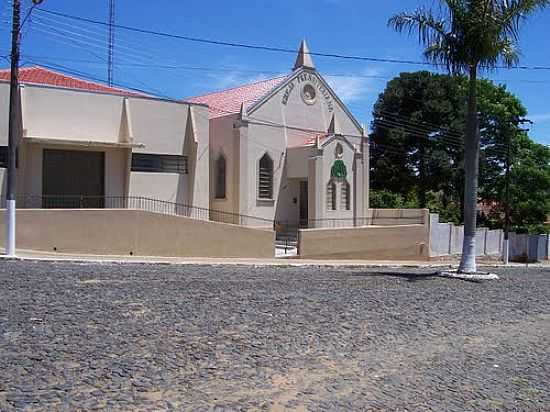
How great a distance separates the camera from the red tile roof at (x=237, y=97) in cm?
2988

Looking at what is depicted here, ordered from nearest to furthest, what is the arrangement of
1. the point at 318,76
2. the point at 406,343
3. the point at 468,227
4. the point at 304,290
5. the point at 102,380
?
1. the point at 102,380
2. the point at 406,343
3. the point at 304,290
4. the point at 468,227
5. the point at 318,76

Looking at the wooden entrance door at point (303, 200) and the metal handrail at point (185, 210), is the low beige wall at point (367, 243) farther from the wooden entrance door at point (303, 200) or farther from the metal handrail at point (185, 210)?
the wooden entrance door at point (303, 200)

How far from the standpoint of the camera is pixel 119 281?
12984 mm

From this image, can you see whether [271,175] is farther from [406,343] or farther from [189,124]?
[406,343]

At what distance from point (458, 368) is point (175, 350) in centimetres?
324

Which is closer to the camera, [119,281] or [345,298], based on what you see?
[345,298]

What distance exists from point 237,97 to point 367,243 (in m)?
9.59

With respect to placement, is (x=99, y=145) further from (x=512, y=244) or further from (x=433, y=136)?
(x=433, y=136)

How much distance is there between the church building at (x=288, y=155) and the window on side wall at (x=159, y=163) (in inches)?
138

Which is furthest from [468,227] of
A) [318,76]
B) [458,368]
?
[318,76]

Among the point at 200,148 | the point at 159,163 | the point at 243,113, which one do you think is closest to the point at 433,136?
the point at 243,113

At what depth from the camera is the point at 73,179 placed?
76.9 ft

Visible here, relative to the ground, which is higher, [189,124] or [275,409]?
[189,124]

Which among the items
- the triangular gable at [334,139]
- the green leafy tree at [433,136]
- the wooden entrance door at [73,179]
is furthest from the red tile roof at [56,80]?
the green leafy tree at [433,136]
